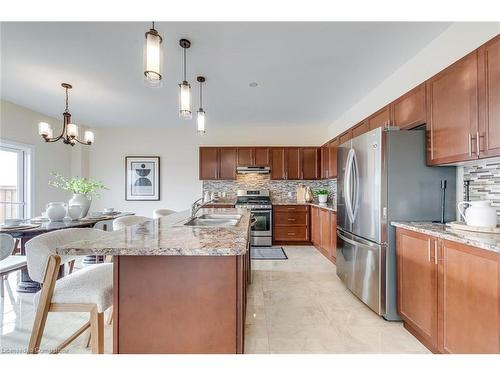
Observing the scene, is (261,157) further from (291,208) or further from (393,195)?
(393,195)

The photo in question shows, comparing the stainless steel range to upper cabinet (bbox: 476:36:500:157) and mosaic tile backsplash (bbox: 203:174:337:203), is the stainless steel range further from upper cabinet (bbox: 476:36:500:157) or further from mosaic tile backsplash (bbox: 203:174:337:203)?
upper cabinet (bbox: 476:36:500:157)

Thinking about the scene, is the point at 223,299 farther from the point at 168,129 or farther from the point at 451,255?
the point at 168,129

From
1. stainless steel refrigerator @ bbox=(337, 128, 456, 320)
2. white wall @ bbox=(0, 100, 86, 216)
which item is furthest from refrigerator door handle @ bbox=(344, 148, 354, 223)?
white wall @ bbox=(0, 100, 86, 216)

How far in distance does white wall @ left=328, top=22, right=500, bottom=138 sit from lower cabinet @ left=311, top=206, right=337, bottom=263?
1.66 meters

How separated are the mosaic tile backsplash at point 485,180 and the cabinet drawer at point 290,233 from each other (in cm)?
314

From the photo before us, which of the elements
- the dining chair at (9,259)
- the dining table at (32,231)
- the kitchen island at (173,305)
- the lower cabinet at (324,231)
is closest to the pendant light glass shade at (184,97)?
the kitchen island at (173,305)

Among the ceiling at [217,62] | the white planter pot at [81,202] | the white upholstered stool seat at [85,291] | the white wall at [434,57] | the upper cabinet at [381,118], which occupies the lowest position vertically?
the white upholstered stool seat at [85,291]

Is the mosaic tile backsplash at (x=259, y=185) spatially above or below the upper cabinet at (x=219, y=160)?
below

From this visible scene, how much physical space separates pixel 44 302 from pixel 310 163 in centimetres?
471

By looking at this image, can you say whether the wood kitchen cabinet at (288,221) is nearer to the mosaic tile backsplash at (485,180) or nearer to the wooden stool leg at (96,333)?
the mosaic tile backsplash at (485,180)

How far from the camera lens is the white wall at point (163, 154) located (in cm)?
556

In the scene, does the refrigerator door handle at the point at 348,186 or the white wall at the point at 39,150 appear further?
the white wall at the point at 39,150

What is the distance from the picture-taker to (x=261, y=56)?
100 inches
